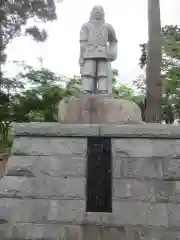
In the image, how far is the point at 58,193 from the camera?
4098 millimetres

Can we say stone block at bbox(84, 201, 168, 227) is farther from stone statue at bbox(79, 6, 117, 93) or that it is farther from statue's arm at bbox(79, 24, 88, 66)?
statue's arm at bbox(79, 24, 88, 66)

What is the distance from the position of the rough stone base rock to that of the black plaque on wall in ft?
1.50

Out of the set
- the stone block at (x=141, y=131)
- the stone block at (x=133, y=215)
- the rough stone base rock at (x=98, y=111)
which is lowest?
the stone block at (x=133, y=215)

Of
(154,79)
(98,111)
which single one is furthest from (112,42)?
(154,79)

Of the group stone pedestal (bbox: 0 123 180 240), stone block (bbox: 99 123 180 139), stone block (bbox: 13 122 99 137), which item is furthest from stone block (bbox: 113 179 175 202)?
stone block (bbox: 13 122 99 137)

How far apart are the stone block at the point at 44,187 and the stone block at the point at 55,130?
23.3 inches

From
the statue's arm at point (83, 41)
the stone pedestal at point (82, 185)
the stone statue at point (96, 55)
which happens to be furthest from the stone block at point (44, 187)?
the statue's arm at point (83, 41)

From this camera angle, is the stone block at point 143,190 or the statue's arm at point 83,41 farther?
the statue's arm at point 83,41

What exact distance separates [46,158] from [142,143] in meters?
1.29

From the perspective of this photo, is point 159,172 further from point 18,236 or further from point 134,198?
point 18,236

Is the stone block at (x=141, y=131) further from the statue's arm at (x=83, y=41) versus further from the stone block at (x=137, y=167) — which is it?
the statue's arm at (x=83, y=41)

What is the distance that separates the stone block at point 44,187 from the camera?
4.09 metres

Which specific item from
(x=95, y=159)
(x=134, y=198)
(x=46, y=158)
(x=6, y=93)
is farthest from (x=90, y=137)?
(x=6, y=93)

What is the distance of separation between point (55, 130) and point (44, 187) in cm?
→ 76
